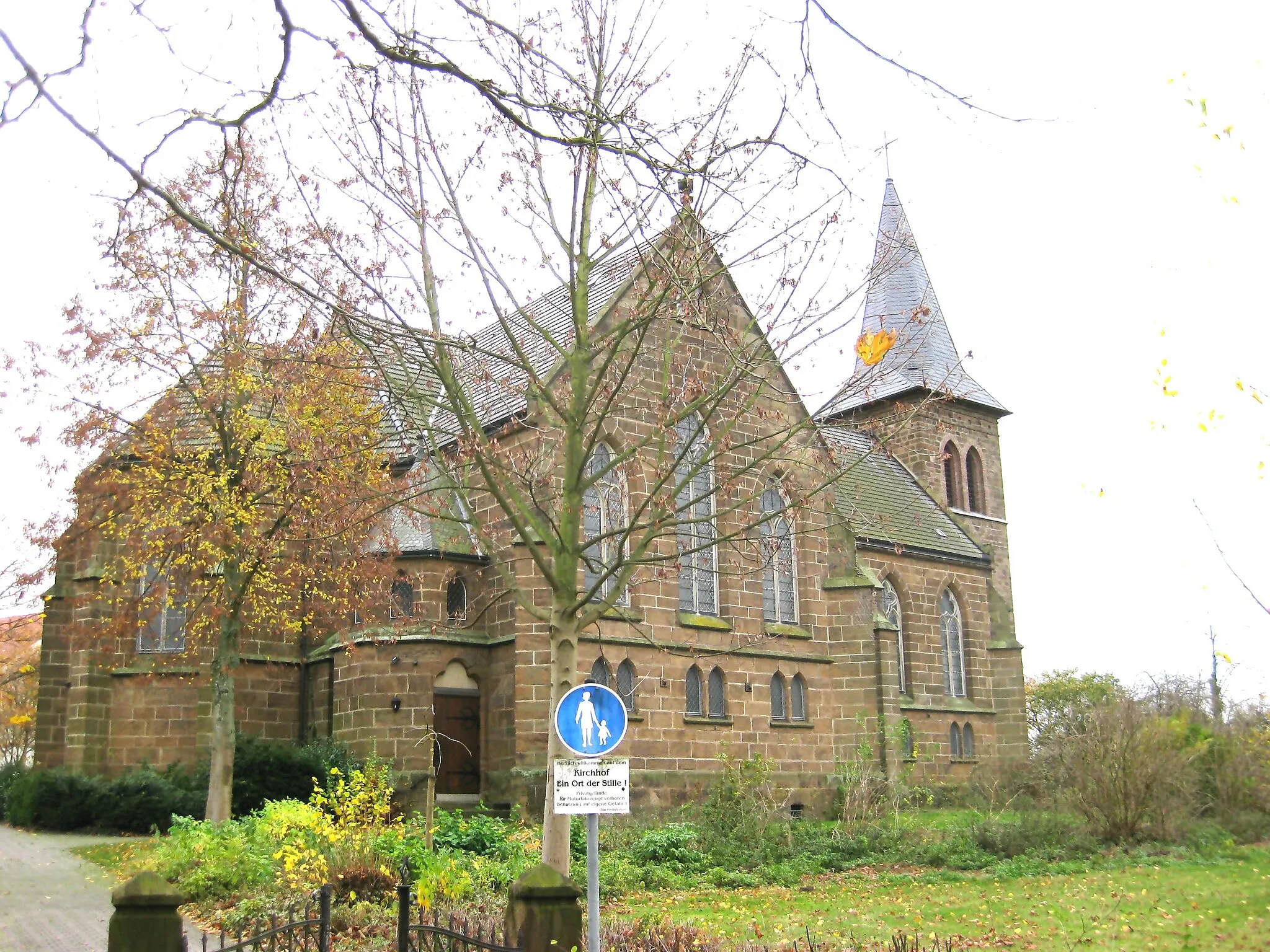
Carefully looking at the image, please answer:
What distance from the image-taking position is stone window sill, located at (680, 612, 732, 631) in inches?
934

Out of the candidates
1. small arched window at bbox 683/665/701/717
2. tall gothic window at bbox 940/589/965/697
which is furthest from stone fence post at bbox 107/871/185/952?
tall gothic window at bbox 940/589/965/697

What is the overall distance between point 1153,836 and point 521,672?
1046 centimetres

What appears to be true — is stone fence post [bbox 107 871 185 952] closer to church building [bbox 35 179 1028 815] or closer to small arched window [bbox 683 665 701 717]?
church building [bbox 35 179 1028 815]

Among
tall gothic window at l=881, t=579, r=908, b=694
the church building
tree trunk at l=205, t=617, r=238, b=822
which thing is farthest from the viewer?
tall gothic window at l=881, t=579, r=908, b=694

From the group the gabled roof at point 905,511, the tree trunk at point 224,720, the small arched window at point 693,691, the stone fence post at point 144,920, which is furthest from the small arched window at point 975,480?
the stone fence post at point 144,920

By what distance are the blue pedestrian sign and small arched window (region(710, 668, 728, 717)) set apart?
1605 centimetres

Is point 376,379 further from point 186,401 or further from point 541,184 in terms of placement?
point 541,184

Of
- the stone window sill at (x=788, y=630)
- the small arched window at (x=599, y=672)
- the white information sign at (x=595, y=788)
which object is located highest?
the stone window sill at (x=788, y=630)

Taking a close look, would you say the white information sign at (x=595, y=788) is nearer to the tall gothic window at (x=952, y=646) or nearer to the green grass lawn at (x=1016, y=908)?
→ the green grass lawn at (x=1016, y=908)

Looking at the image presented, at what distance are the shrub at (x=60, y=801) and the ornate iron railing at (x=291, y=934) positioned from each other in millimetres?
10430

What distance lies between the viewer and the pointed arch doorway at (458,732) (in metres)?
22.1

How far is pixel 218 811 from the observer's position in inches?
707

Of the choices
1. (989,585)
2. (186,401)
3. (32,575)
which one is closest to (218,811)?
(32,575)

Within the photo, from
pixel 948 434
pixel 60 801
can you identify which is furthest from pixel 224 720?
pixel 948 434
